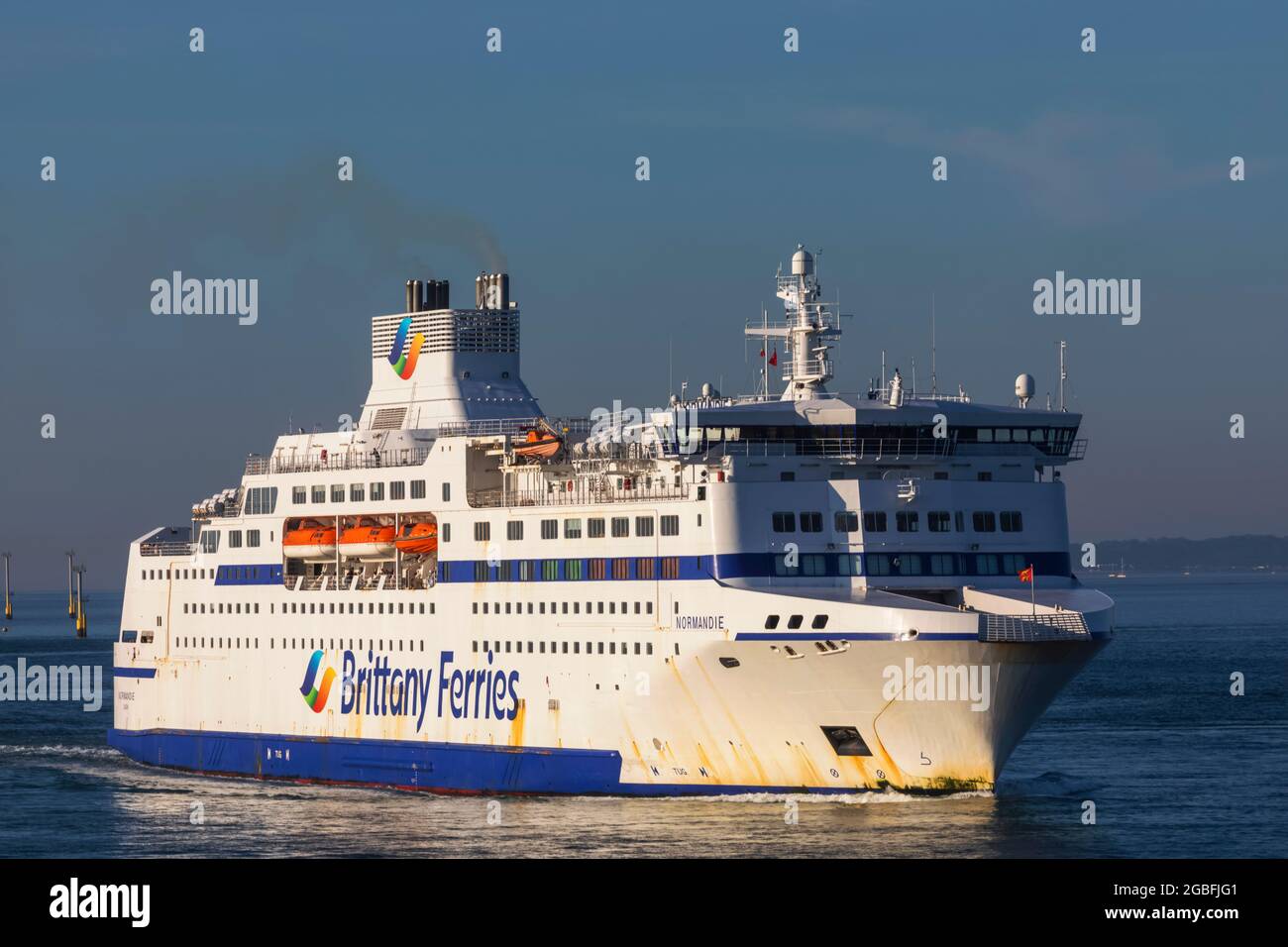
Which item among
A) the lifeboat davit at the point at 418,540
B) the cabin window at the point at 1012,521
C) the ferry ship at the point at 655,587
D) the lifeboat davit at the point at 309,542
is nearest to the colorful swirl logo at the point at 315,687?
the ferry ship at the point at 655,587

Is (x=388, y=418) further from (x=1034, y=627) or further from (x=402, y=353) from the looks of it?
(x=1034, y=627)

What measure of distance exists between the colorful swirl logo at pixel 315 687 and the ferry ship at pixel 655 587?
117 mm

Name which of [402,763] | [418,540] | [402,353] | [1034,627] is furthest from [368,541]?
[1034,627]

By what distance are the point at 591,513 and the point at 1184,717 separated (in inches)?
1076

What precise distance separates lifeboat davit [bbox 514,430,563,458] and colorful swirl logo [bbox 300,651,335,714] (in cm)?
879

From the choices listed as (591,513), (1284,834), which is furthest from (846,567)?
(1284,834)

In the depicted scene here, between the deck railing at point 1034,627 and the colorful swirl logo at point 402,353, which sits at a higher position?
the colorful swirl logo at point 402,353

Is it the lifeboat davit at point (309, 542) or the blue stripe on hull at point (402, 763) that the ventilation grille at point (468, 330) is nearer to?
the lifeboat davit at point (309, 542)

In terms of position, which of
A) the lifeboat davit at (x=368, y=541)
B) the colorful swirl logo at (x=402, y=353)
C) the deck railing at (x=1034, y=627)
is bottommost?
the deck railing at (x=1034, y=627)

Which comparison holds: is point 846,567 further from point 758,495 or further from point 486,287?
point 486,287

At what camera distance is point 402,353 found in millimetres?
57188

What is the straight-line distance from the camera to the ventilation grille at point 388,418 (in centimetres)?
5619

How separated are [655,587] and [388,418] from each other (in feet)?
48.0
